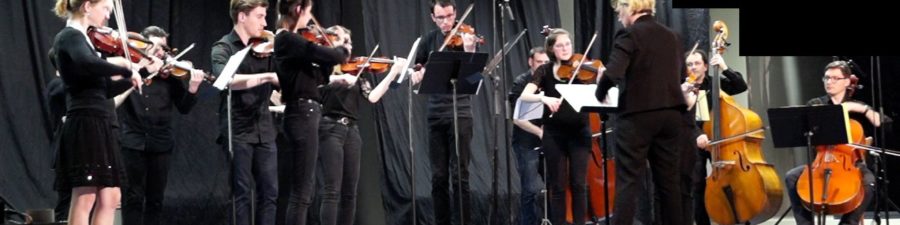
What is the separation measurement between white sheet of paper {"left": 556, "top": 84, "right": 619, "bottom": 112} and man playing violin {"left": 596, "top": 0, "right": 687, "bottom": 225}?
0.48ft

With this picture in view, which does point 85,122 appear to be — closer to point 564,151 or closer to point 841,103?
point 564,151

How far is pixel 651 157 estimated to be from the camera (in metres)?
5.34

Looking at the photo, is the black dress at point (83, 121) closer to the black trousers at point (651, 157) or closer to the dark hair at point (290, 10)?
the dark hair at point (290, 10)

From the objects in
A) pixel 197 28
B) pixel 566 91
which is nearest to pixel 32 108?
pixel 197 28

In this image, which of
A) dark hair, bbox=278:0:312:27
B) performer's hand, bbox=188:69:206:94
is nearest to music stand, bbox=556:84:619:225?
dark hair, bbox=278:0:312:27

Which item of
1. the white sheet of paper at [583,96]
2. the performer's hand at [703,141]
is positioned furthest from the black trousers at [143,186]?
the performer's hand at [703,141]

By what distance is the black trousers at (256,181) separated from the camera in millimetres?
5891

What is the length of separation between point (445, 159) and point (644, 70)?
1887mm

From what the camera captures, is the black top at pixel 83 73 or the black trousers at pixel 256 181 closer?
the black top at pixel 83 73

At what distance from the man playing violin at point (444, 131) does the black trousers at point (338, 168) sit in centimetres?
75

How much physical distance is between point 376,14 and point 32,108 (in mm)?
2623

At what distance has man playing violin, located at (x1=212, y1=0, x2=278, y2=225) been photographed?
5898mm

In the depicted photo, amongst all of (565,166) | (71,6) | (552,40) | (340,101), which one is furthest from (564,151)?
(71,6)

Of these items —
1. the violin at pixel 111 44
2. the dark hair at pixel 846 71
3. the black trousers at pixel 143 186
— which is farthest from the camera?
the dark hair at pixel 846 71
